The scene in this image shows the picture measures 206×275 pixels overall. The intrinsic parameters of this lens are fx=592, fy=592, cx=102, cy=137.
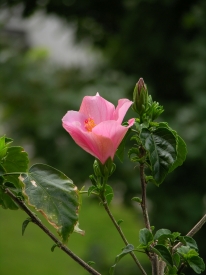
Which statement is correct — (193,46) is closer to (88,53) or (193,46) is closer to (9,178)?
(88,53)

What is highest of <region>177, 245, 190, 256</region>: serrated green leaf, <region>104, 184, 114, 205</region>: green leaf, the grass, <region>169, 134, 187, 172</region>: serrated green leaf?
<region>169, 134, 187, 172</region>: serrated green leaf

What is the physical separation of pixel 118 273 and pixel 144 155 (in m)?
3.25

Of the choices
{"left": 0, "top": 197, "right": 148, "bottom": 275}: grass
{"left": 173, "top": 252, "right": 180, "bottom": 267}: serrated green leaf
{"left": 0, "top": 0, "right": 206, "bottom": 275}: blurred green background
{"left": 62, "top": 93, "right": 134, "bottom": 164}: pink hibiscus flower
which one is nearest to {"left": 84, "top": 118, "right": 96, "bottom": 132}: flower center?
{"left": 62, "top": 93, "right": 134, "bottom": 164}: pink hibiscus flower

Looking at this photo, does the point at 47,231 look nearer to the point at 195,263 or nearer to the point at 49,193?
the point at 49,193

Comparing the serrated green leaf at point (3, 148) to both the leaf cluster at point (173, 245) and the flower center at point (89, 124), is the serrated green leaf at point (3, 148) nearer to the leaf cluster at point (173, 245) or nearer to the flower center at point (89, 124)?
the flower center at point (89, 124)

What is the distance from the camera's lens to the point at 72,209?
0.77 m

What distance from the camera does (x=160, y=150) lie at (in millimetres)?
788

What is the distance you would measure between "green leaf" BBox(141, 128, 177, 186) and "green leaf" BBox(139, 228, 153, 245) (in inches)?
3.0

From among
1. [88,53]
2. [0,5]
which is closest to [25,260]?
[88,53]

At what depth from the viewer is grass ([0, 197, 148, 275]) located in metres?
4.11

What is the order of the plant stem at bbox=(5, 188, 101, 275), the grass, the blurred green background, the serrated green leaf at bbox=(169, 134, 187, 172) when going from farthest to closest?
the grass < the blurred green background < the serrated green leaf at bbox=(169, 134, 187, 172) < the plant stem at bbox=(5, 188, 101, 275)

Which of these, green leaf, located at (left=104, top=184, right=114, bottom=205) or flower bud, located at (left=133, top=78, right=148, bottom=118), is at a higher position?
flower bud, located at (left=133, top=78, right=148, bottom=118)

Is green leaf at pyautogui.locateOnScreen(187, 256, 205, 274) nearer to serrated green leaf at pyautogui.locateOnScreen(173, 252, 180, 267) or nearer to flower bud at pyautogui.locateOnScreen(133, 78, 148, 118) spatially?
serrated green leaf at pyautogui.locateOnScreen(173, 252, 180, 267)

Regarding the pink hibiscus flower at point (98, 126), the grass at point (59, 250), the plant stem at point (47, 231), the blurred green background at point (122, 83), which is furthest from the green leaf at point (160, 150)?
the grass at point (59, 250)
